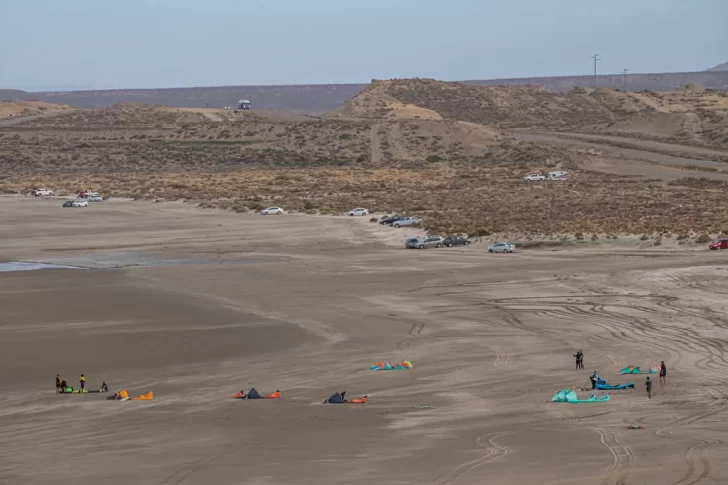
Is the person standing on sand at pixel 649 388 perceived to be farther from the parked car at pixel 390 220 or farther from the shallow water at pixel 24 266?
the parked car at pixel 390 220

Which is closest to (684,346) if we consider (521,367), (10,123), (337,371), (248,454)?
(521,367)

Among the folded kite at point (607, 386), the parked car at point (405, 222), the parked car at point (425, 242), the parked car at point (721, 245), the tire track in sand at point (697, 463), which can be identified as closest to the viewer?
the tire track in sand at point (697, 463)

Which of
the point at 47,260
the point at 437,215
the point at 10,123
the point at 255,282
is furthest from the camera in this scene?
the point at 10,123

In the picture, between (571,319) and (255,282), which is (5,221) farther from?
(571,319)

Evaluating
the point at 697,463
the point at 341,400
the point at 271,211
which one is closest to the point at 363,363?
the point at 341,400

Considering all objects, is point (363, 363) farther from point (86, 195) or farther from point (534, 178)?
point (534, 178)

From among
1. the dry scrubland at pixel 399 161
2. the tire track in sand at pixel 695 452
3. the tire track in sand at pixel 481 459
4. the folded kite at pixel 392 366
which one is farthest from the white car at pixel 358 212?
the tire track in sand at pixel 481 459

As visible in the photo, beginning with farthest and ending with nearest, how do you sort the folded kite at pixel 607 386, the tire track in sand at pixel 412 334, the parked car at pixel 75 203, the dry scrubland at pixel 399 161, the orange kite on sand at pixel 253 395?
the parked car at pixel 75 203
the dry scrubland at pixel 399 161
the tire track in sand at pixel 412 334
the orange kite on sand at pixel 253 395
the folded kite at pixel 607 386
